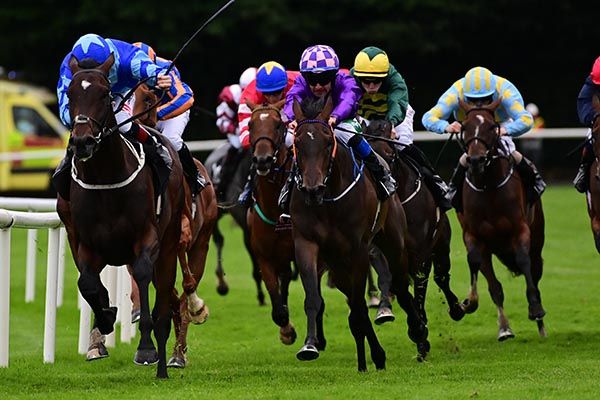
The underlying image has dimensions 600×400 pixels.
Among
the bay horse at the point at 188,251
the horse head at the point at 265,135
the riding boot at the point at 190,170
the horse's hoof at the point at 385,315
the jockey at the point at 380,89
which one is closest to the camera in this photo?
the horse head at the point at 265,135

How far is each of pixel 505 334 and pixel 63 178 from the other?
4770mm

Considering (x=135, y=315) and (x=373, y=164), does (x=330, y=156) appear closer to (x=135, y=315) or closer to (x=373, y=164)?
(x=373, y=164)

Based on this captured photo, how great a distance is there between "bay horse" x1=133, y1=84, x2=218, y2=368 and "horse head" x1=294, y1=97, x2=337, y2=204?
1.21m

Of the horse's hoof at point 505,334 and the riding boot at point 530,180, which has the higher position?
the riding boot at point 530,180

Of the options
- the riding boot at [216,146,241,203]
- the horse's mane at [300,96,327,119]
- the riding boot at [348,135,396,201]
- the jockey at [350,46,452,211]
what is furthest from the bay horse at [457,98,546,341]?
the riding boot at [216,146,241,203]

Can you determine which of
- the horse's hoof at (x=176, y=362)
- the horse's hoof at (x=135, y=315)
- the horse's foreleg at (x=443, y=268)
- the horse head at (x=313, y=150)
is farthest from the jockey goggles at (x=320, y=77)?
the horse's foreleg at (x=443, y=268)

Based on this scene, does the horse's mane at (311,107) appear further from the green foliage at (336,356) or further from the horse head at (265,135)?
the green foliage at (336,356)

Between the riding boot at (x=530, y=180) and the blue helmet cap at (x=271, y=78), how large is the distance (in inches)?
98.2

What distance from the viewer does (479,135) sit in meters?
12.4

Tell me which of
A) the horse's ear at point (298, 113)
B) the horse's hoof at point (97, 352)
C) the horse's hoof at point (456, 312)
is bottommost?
the horse's hoof at point (456, 312)

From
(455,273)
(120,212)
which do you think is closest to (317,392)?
(120,212)

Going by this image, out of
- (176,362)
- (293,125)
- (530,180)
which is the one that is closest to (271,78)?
(293,125)

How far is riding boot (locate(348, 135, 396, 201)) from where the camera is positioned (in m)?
10.9

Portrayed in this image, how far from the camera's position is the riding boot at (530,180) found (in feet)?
44.2
